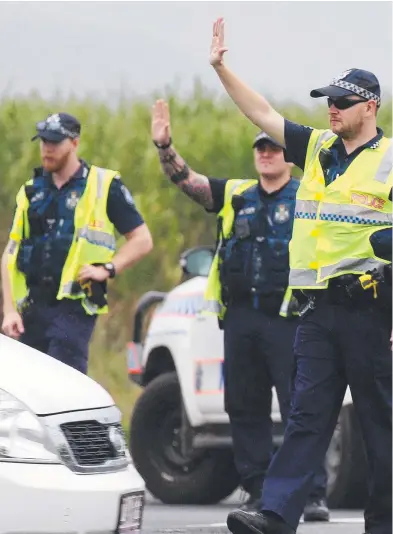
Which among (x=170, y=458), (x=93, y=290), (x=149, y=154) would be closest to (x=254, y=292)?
(x=93, y=290)

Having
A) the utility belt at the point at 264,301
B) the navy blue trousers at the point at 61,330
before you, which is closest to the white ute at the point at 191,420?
the utility belt at the point at 264,301

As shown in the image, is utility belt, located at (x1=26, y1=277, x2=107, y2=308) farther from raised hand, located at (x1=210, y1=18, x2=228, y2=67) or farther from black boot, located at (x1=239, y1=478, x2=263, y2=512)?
raised hand, located at (x1=210, y1=18, x2=228, y2=67)

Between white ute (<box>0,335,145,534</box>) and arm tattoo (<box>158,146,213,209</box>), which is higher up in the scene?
arm tattoo (<box>158,146,213,209</box>)

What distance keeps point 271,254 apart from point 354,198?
2165mm

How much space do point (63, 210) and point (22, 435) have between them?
140 inches

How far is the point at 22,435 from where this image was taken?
255 inches

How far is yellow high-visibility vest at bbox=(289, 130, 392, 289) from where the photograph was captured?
307 inches

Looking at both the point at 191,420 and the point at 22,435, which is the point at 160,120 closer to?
the point at 191,420

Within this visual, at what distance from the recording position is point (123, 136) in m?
23.6

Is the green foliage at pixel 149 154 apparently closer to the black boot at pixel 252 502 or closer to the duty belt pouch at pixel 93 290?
the black boot at pixel 252 502

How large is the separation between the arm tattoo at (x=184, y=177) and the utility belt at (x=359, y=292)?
2.11 m

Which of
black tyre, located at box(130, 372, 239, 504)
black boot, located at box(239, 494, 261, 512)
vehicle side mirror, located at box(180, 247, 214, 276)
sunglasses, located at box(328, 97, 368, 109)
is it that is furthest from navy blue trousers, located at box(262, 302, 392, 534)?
black tyre, located at box(130, 372, 239, 504)

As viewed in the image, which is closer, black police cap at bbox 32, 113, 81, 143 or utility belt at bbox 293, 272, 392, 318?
utility belt at bbox 293, 272, 392, 318

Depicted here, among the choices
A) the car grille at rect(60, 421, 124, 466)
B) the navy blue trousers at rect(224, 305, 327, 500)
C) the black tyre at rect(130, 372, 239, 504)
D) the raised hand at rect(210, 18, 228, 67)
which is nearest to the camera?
the car grille at rect(60, 421, 124, 466)
